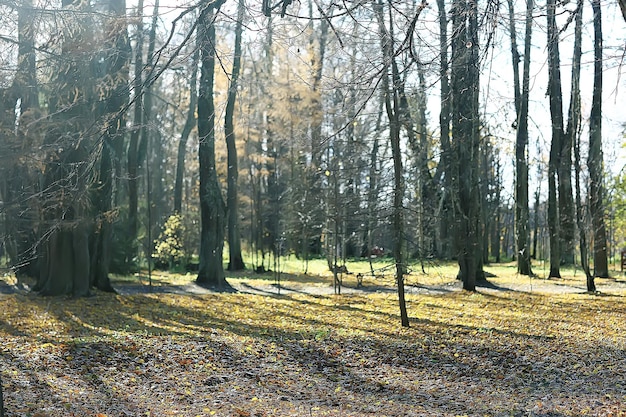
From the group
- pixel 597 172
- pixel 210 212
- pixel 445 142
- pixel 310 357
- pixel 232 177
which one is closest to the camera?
pixel 310 357

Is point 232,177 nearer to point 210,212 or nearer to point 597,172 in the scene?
point 210,212

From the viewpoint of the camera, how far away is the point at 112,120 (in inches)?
233

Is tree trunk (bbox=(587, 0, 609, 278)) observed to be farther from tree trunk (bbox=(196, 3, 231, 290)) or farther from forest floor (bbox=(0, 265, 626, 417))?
tree trunk (bbox=(196, 3, 231, 290))

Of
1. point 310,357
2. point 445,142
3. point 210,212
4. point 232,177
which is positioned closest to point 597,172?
point 445,142

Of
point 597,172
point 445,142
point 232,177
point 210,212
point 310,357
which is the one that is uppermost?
point 445,142

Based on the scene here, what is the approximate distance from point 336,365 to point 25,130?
5191 mm

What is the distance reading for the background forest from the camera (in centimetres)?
621

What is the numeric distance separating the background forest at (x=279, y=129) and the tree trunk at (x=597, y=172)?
0.25 feet

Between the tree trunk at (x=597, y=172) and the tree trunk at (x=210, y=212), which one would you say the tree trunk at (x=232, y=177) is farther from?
the tree trunk at (x=597, y=172)

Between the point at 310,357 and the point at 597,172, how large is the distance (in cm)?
1060

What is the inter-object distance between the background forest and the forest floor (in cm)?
128

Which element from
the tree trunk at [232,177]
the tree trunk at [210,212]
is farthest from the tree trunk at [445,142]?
the tree trunk at [210,212]

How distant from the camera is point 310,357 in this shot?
8.73 m

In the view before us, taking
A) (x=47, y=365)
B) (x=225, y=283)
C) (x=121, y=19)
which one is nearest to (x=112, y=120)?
(x=121, y=19)
